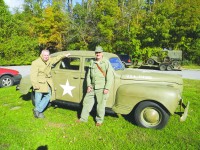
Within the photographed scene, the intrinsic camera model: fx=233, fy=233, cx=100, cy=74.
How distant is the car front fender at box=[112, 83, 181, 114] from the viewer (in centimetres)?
554

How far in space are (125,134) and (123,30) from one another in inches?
869

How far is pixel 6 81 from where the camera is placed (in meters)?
11.6

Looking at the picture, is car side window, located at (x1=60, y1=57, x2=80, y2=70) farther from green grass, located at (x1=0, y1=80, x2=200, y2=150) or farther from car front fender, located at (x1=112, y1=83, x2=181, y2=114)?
car front fender, located at (x1=112, y1=83, x2=181, y2=114)

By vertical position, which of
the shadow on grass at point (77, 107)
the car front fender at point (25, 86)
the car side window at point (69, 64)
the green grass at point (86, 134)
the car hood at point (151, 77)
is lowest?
the green grass at point (86, 134)

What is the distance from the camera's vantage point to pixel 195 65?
27.2 metres

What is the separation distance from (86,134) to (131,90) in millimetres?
1562

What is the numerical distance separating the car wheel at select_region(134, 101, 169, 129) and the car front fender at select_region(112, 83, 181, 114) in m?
0.12

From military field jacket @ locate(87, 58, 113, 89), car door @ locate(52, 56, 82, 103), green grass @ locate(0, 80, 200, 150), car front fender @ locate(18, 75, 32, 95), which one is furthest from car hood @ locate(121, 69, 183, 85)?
car front fender @ locate(18, 75, 32, 95)

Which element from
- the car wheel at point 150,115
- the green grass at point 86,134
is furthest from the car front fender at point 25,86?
the car wheel at point 150,115

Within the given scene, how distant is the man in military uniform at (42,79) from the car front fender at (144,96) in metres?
1.96

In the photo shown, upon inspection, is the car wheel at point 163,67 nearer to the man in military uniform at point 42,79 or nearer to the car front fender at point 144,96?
the car front fender at point 144,96

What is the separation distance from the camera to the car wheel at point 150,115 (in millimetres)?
5730

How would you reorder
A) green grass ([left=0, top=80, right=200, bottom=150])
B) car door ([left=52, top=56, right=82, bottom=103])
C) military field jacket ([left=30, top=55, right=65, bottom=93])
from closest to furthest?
green grass ([left=0, top=80, right=200, bottom=150]) < military field jacket ([left=30, top=55, right=65, bottom=93]) < car door ([left=52, top=56, right=82, bottom=103])

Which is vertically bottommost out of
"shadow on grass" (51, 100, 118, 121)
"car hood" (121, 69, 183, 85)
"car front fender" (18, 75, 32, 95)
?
"shadow on grass" (51, 100, 118, 121)
